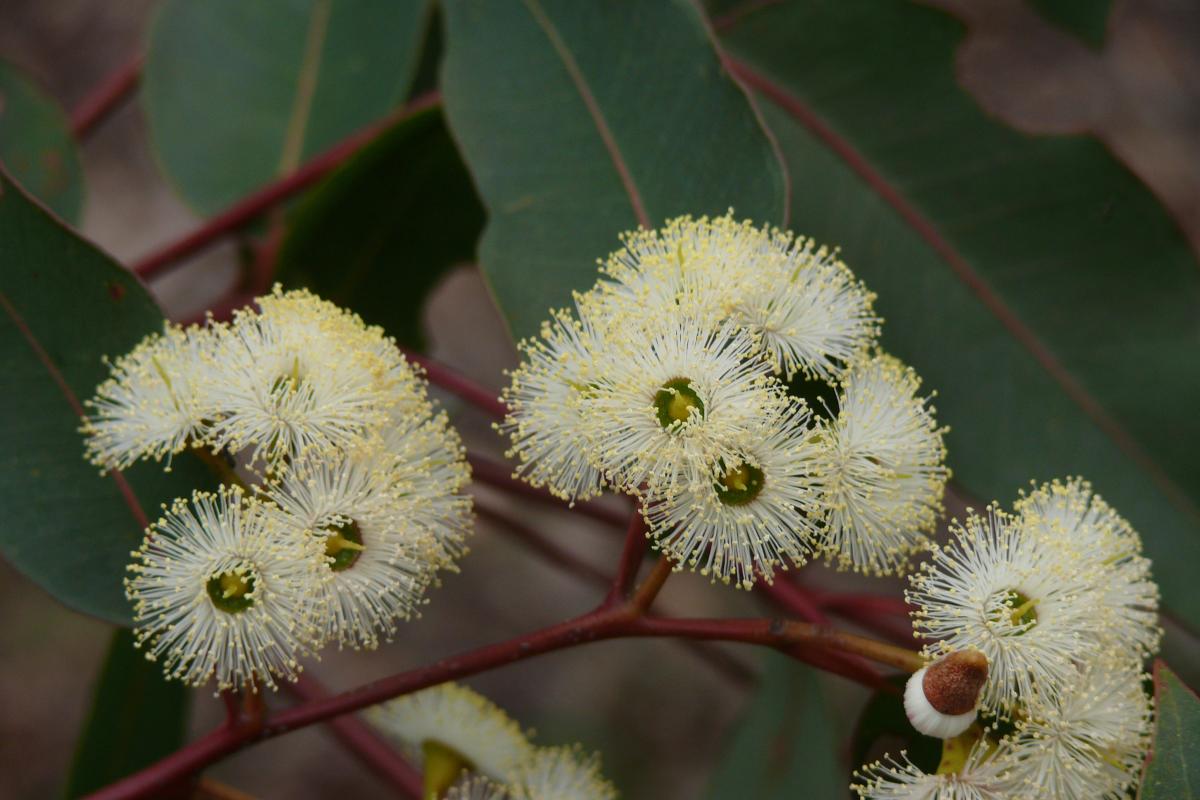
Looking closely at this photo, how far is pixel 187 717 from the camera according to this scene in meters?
1.68

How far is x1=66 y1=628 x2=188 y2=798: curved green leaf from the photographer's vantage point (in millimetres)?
1562

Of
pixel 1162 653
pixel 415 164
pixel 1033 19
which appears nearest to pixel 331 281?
pixel 415 164

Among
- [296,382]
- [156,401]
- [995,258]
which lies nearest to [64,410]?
[156,401]

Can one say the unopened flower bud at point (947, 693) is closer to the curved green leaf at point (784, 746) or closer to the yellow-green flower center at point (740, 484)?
the yellow-green flower center at point (740, 484)

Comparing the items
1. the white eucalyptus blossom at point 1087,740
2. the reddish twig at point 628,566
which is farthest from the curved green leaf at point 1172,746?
the reddish twig at point 628,566

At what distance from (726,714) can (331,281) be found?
1545 millimetres

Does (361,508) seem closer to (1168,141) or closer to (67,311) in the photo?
(67,311)

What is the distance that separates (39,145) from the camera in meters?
1.73

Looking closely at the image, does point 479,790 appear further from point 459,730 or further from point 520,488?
point 520,488

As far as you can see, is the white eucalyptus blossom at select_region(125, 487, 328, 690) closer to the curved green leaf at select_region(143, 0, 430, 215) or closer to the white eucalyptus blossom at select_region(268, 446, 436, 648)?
the white eucalyptus blossom at select_region(268, 446, 436, 648)

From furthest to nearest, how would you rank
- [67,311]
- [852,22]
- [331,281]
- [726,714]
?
[726,714] < [331,281] < [852,22] < [67,311]

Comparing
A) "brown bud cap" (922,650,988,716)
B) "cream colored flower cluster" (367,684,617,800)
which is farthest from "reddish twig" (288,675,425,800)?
"brown bud cap" (922,650,988,716)

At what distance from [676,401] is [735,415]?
0.06 metres

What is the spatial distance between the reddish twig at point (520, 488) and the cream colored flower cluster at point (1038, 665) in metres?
0.48
